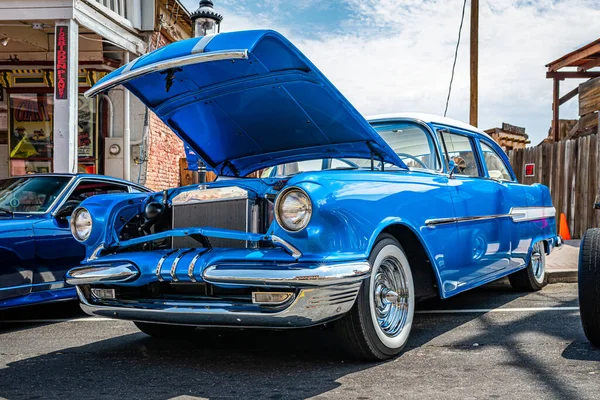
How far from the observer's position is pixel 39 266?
16.9 ft

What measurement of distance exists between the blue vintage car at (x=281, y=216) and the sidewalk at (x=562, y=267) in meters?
2.14

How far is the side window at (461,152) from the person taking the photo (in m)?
4.98

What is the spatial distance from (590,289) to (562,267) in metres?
3.84

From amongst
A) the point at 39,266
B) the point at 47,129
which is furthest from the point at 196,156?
the point at 47,129

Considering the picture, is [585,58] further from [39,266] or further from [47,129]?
[39,266]

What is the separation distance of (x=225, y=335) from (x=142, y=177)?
298 inches

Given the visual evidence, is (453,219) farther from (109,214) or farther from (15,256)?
(15,256)

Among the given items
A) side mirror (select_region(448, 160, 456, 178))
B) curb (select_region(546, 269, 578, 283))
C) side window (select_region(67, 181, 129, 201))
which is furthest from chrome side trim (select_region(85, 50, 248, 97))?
curb (select_region(546, 269, 578, 283))

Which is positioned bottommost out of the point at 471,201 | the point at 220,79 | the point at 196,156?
the point at 471,201

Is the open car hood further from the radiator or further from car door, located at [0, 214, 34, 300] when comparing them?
car door, located at [0, 214, 34, 300]

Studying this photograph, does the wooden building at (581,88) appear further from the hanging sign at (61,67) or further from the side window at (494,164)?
the hanging sign at (61,67)

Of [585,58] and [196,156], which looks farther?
[585,58]

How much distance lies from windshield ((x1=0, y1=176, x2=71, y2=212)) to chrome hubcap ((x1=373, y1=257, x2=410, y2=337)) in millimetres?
3046

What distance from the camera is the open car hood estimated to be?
3.64 m
